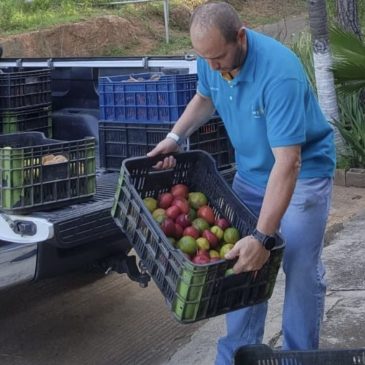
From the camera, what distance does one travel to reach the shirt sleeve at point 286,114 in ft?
10.4

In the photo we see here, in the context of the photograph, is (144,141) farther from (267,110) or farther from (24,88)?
(267,110)

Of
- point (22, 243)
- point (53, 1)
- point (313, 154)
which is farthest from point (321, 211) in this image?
point (53, 1)

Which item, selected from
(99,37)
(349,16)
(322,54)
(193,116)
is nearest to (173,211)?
(193,116)

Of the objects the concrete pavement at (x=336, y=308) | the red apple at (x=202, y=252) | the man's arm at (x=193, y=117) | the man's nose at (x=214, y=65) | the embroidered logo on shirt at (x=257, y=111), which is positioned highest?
the man's nose at (x=214, y=65)

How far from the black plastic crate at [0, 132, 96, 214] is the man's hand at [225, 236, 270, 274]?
1.29 metres

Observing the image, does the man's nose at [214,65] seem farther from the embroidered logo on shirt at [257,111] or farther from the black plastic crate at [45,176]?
the black plastic crate at [45,176]

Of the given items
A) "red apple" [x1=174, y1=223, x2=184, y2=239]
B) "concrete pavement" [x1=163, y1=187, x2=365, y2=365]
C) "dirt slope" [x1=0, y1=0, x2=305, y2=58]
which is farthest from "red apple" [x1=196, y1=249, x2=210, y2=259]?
"dirt slope" [x1=0, y1=0, x2=305, y2=58]

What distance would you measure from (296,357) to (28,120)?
9.29 ft

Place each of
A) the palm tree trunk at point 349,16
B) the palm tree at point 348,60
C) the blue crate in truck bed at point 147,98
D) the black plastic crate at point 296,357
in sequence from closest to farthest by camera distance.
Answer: the black plastic crate at point 296,357 → the blue crate in truck bed at point 147,98 → the palm tree at point 348,60 → the palm tree trunk at point 349,16

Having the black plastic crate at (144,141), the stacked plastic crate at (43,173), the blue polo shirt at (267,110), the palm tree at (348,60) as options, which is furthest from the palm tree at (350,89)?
the blue polo shirt at (267,110)

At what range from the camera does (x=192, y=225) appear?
140 inches

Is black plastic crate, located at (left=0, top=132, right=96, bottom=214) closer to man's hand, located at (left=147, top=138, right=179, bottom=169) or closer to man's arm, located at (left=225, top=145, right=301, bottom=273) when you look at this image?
man's hand, located at (left=147, top=138, right=179, bottom=169)

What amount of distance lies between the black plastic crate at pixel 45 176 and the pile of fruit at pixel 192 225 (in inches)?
26.7

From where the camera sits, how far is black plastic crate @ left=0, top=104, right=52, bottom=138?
5.39 meters
